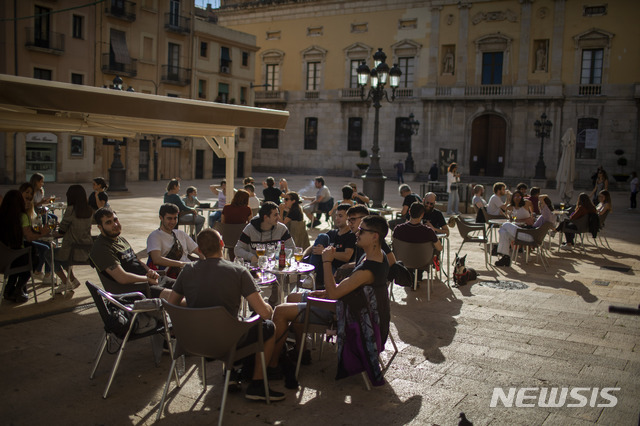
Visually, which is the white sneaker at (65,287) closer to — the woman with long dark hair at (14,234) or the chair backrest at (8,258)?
the woman with long dark hair at (14,234)

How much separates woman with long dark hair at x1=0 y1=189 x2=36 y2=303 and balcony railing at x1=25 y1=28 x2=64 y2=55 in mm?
22668

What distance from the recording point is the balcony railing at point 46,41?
25.7 metres

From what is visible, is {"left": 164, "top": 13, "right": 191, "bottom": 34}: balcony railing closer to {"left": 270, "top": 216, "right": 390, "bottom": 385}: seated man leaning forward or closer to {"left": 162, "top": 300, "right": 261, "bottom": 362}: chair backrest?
{"left": 270, "top": 216, "right": 390, "bottom": 385}: seated man leaning forward

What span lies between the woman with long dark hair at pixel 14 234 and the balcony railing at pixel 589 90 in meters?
32.8

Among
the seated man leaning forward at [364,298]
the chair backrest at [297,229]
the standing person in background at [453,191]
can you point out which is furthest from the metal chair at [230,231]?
the standing person in background at [453,191]

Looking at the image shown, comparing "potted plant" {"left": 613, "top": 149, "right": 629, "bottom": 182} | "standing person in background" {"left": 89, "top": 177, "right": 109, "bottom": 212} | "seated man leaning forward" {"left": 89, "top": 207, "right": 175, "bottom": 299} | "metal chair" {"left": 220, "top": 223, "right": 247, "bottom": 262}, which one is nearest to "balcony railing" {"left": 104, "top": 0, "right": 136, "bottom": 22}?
"standing person in background" {"left": 89, "top": 177, "right": 109, "bottom": 212}

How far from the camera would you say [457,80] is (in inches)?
1394

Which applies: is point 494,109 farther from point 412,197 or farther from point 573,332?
point 573,332

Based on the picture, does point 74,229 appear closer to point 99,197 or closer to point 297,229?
point 99,197

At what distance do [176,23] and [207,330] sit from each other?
106 feet

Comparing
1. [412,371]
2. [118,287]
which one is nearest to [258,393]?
[412,371]

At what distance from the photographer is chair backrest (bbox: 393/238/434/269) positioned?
7.29 meters

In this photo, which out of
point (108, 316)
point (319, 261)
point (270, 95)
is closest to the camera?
point (108, 316)

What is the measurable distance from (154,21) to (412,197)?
2672cm
